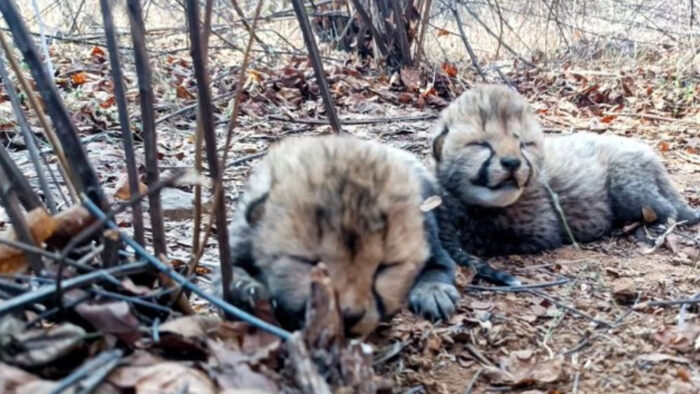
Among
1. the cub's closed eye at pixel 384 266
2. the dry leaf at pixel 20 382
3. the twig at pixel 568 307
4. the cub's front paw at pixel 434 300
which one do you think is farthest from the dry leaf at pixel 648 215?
the dry leaf at pixel 20 382

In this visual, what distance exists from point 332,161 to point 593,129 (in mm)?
6139

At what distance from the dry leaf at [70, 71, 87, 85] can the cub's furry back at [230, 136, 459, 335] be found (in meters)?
5.23

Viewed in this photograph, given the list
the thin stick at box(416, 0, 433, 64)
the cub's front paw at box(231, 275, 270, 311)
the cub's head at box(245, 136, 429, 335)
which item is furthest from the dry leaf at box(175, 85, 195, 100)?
the cub's front paw at box(231, 275, 270, 311)

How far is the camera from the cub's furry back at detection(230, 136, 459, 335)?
8.32 ft

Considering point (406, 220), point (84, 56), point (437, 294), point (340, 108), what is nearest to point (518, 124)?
point (437, 294)

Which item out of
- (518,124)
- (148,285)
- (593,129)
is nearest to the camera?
(148,285)

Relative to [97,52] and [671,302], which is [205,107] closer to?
[671,302]

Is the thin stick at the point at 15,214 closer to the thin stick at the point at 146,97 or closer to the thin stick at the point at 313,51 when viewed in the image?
the thin stick at the point at 146,97

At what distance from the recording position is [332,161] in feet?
9.04

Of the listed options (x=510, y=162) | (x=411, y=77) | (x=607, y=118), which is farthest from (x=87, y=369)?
(x=607, y=118)

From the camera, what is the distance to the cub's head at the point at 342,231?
8.32ft

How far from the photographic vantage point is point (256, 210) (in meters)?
2.83

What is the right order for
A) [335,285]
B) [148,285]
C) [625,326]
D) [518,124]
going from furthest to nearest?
[518,124] < [625,326] < [148,285] < [335,285]

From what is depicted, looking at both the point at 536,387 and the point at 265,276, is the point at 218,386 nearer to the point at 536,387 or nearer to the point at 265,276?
the point at 265,276
